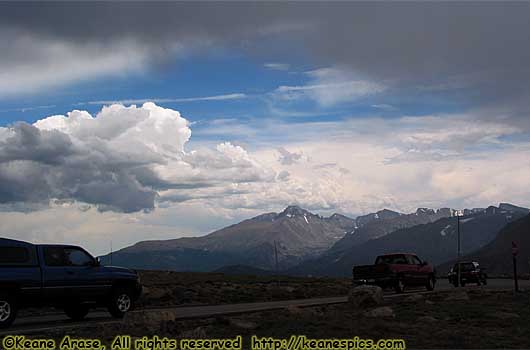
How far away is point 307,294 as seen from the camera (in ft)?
119

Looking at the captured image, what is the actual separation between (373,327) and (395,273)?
19.5 meters

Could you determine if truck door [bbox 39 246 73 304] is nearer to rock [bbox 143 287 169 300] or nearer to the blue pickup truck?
the blue pickup truck

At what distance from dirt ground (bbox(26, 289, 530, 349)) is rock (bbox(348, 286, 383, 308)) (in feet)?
10.8

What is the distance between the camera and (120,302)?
22.9 meters

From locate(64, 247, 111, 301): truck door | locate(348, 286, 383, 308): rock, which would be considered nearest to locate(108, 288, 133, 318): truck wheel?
locate(64, 247, 111, 301): truck door

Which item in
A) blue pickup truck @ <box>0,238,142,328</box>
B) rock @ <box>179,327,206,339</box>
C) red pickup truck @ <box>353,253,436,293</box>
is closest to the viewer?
rock @ <box>179,327,206,339</box>

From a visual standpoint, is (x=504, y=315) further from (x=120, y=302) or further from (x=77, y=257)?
→ (x=77, y=257)

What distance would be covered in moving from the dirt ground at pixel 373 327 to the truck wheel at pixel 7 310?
2858mm

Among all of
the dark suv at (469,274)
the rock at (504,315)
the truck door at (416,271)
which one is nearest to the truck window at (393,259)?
the truck door at (416,271)

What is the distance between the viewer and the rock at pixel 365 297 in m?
24.7

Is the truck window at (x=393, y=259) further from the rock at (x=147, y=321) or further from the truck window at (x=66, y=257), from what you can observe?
the rock at (x=147, y=321)

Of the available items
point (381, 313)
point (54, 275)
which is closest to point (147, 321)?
point (54, 275)

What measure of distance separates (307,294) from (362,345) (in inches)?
883

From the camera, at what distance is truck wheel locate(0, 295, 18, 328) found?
19.4 m
